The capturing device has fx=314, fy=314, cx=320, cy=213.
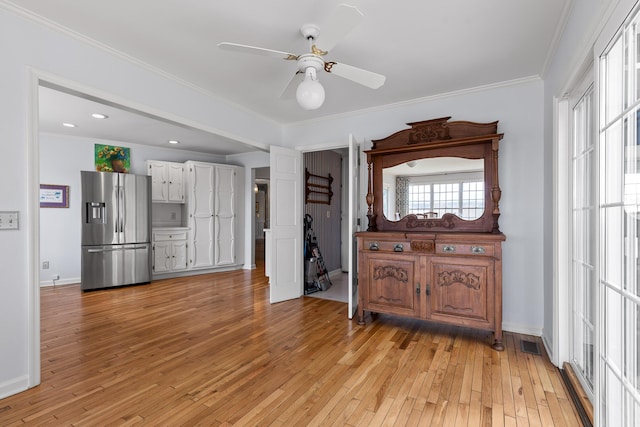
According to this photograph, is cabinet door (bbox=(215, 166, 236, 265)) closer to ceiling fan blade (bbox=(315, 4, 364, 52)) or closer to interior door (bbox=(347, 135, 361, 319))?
interior door (bbox=(347, 135, 361, 319))

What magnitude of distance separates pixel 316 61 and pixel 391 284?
2.20 metres

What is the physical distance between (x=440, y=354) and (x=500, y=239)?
1113 millimetres

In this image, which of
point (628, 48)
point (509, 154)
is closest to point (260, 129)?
point (509, 154)

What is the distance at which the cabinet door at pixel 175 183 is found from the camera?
5953 mm

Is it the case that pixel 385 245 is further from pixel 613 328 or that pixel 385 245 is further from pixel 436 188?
pixel 613 328

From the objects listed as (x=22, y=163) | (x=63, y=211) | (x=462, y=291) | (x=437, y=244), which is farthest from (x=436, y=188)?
(x=63, y=211)

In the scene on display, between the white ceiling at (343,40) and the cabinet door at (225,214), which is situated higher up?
the white ceiling at (343,40)

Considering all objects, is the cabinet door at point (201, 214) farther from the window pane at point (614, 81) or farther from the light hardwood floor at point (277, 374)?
the window pane at point (614, 81)

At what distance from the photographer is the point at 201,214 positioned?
6.10 m

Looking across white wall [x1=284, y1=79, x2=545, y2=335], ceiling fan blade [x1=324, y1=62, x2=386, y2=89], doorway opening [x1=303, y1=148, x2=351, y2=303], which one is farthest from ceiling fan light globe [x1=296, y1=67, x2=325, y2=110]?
doorway opening [x1=303, y1=148, x2=351, y2=303]

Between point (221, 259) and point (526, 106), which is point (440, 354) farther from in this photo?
point (221, 259)

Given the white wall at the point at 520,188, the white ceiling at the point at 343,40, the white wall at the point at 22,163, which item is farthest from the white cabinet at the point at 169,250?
the white wall at the point at 520,188

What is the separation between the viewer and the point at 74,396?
202 cm

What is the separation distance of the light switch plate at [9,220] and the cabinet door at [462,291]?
10.7ft
